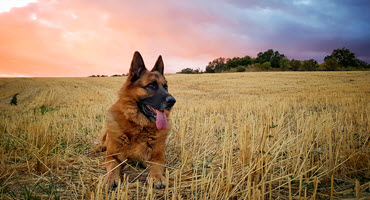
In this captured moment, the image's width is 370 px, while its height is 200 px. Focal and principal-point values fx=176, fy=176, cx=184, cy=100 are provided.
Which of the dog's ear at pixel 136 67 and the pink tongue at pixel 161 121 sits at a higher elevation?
the dog's ear at pixel 136 67

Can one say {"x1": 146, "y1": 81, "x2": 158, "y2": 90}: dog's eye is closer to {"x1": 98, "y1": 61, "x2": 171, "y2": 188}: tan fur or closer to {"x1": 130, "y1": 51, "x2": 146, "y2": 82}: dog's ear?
{"x1": 98, "y1": 61, "x2": 171, "y2": 188}: tan fur

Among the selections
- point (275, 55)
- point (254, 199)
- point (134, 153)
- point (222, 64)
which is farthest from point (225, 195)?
point (275, 55)

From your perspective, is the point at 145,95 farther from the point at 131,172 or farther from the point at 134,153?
the point at 131,172

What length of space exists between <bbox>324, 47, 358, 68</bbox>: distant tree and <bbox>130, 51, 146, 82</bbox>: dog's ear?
234ft

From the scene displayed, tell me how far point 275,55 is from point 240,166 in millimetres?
85818

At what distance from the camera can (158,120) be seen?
3.01 m

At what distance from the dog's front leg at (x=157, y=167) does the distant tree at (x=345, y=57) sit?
71745 mm

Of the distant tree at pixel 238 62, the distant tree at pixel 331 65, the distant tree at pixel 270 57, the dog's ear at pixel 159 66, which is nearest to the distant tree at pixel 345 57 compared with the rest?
the distant tree at pixel 331 65

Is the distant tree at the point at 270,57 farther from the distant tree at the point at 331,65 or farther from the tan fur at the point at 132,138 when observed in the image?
the tan fur at the point at 132,138

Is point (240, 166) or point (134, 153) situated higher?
point (134, 153)

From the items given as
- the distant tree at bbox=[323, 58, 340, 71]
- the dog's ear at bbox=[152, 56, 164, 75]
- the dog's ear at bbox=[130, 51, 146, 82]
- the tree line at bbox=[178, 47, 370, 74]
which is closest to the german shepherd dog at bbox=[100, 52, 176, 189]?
the dog's ear at bbox=[130, 51, 146, 82]

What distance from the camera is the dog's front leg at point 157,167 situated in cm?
229

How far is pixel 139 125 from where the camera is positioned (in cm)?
298

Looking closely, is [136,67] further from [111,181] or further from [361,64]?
[361,64]
